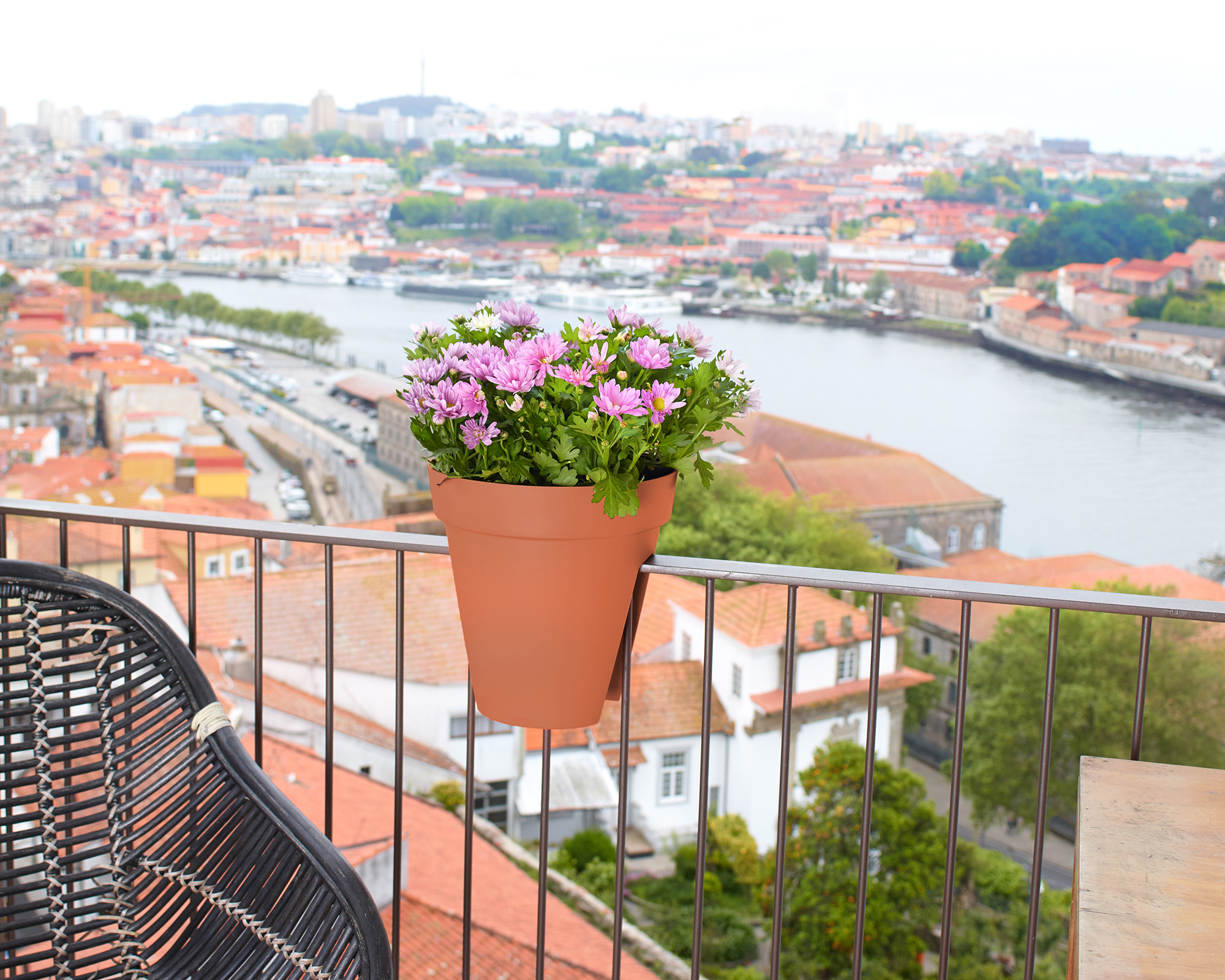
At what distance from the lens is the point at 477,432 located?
0.94 metres

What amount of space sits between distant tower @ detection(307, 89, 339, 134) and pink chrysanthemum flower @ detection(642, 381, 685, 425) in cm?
3084

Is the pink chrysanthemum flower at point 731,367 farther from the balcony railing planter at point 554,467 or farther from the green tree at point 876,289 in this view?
the green tree at point 876,289

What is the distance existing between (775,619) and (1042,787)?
1801cm

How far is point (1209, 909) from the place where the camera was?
0.71 metres

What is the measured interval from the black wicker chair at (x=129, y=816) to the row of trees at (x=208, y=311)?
28.2m

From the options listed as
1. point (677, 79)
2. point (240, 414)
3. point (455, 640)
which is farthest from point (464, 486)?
point (677, 79)

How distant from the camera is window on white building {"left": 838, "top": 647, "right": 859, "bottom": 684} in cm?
1852

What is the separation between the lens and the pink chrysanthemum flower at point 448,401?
93 centimetres

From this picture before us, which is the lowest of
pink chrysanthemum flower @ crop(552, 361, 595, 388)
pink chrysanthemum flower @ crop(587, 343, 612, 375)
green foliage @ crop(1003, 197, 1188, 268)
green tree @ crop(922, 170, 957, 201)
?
pink chrysanthemum flower @ crop(552, 361, 595, 388)

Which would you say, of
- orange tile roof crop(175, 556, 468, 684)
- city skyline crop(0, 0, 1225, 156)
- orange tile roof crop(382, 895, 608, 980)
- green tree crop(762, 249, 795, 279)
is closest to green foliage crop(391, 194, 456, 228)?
city skyline crop(0, 0, 1225, 156)

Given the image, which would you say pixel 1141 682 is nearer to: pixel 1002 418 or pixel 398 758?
pixel 398 758

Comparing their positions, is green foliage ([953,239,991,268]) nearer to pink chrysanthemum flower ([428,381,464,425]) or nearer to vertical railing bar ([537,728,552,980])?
vertical railing bar ([537,728,552,980])

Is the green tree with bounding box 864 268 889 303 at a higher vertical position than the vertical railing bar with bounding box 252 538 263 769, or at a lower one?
higher

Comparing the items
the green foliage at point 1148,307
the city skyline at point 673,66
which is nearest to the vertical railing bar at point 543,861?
the green foliage at point 1148,307
